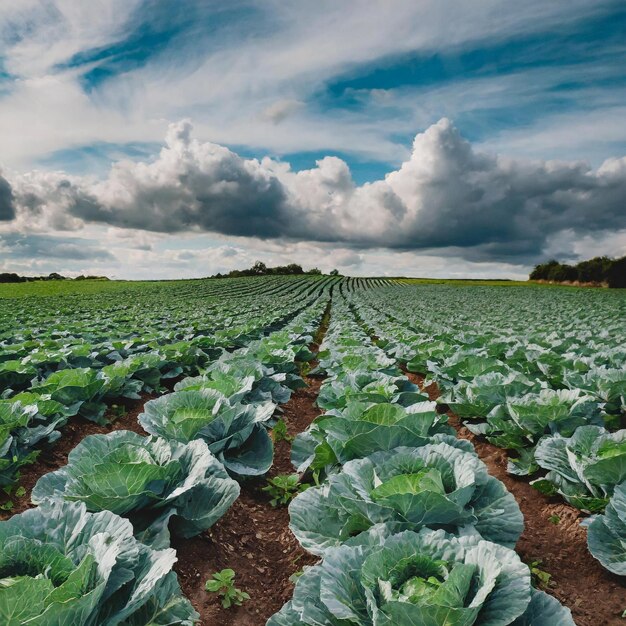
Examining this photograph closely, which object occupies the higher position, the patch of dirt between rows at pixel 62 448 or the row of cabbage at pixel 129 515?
the row of cabbage at pixel 129 515

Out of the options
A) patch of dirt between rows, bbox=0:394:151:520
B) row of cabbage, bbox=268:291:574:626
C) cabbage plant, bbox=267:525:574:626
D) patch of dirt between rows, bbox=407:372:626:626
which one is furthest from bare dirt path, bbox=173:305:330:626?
patch of dirt between rows, bbox=0:394:151:520

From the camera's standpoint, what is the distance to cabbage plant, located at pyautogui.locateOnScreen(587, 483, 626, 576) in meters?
2.70

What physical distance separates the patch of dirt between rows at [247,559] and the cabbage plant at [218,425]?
17.0 inches

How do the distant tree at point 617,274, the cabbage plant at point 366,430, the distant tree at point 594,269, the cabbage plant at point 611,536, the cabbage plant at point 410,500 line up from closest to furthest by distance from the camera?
the cabbage plant at point 410,500, the cabbage plant at point 611,536, the cabbage plant at point 366,430, the distant tree at point 617,274, the distant tree at point 594,269

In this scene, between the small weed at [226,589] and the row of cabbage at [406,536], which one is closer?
the row of cabbage at [406,536]

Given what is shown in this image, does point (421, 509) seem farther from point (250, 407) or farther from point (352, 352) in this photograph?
point (352, 352)

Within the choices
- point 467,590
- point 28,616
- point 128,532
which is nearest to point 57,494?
point 128,532

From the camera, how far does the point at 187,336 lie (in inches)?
478

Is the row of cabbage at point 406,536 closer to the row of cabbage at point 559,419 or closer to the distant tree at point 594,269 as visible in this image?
the row of cabbage at point 559,419

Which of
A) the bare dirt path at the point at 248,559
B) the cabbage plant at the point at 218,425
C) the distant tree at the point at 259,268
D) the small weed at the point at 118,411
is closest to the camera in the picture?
the bare dirt path at the point at 248,559

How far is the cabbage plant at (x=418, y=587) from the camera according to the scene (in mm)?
1627

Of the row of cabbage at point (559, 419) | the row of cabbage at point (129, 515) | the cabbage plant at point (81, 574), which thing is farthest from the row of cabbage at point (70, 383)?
the row of cabbage at point (559, 419)

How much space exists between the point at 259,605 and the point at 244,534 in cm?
74

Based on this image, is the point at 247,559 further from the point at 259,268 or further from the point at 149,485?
the point at 259,268
